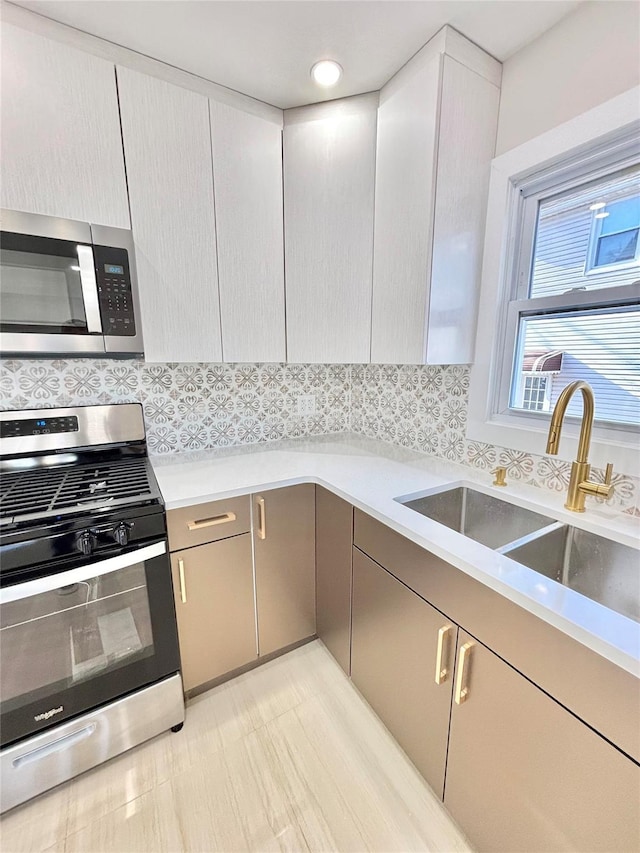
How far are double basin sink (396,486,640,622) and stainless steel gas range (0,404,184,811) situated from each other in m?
0.94

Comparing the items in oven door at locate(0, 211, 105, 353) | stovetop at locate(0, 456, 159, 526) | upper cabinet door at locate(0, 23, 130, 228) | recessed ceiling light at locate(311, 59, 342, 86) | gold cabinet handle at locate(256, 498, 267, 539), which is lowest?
gold cabinet handle at locate(256, 498, 267, 539)

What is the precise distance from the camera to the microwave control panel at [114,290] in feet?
4.11

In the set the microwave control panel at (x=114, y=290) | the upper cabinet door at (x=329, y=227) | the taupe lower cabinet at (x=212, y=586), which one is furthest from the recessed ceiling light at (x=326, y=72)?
the taupe lower cabinet at (x=212, y=586)

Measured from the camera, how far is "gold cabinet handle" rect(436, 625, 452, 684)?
101cm

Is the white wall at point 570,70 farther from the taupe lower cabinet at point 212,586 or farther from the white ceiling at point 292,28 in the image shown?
the taupe lower cabinet at point 212,586

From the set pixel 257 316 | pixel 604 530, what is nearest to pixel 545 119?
pixel 257 316

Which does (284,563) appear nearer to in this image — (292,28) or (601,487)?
(601,487)

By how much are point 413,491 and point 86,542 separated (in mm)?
1087

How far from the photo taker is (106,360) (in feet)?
5.17

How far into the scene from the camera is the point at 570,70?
112 centimetres

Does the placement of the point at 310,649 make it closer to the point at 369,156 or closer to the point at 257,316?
the point at 257,316

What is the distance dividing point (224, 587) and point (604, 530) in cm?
132

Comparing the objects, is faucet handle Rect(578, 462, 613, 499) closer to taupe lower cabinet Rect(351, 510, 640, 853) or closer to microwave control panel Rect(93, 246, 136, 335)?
taupe lower cabinet Rect(351, 510, 640, 853)

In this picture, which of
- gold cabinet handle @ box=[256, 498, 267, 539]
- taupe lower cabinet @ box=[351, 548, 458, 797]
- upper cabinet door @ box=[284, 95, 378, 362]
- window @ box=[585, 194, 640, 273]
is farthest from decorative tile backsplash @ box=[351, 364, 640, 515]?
gold cabinet handle @ box=[256, 498, 267, 539]
